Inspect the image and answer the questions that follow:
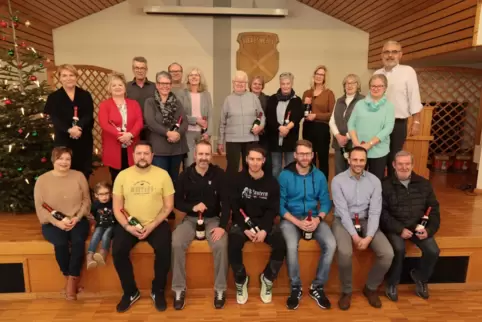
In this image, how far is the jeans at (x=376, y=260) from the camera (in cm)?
Answer: 193

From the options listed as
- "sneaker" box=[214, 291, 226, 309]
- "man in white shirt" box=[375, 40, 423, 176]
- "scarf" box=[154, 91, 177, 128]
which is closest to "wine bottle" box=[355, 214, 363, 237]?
"man in white shirt" box=[375, 40, 423, 176]

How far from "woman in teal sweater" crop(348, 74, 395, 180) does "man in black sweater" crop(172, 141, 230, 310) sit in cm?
91

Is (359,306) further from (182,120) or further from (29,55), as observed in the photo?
(29,55)

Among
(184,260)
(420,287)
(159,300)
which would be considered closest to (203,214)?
(184,260)

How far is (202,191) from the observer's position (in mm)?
2027

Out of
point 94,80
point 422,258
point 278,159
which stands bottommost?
point 422,258

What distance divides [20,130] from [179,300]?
159 centimetres

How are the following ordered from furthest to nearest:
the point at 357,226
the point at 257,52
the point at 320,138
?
the point at 257,52 < the point at 320,138 < the point at 357,226

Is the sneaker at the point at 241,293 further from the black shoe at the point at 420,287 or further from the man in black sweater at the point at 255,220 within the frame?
the black shoe at the point at 420,287

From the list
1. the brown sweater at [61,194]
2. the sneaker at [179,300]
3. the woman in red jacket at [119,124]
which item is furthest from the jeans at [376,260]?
the brown sweater at [61,194]

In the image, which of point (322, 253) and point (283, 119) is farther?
point (283, 119)

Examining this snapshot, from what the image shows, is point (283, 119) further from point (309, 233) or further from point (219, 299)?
point (219, 299)

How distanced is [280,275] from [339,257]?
37 centimetres

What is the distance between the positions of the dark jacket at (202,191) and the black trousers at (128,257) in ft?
0.72
